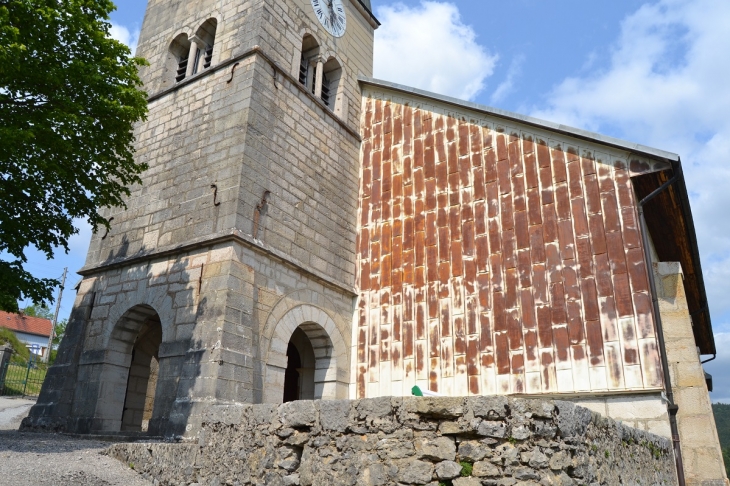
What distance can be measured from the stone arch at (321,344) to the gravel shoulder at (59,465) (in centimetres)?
327

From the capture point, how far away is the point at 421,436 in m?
4.44

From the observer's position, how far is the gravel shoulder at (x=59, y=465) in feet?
19.0

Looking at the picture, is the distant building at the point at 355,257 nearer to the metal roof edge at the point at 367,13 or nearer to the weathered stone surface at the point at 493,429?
the metal roof edge at the point at 367,13

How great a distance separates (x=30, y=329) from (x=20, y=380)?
31.6m

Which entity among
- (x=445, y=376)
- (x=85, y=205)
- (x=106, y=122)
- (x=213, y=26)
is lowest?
(x=445, y=376)

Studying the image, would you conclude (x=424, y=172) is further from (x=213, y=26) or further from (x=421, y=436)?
(x=421, y=436)

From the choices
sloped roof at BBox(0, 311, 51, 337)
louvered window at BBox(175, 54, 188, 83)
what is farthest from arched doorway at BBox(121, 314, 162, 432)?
sloped roof at BBox(0, 311, 51, 337)

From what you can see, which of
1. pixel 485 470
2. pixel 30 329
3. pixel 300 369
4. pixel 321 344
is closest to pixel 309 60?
pixel 321 344

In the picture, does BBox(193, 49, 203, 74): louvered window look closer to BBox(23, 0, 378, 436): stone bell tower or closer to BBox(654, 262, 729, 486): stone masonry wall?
BBox(23, 0, 378, 436): stone bell tower

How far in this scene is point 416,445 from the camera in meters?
4.43

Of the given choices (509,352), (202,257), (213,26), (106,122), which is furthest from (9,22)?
(509,352)

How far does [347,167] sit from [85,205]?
5.64 m

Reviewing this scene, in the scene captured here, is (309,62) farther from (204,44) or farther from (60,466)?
(60,466)

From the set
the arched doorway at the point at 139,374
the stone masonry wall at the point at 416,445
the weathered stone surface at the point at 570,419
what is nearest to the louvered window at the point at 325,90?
the arched doorway at the point at 139,374
